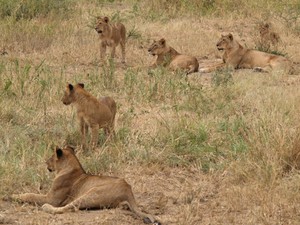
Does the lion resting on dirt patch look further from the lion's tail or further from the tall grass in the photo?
the lion's tail

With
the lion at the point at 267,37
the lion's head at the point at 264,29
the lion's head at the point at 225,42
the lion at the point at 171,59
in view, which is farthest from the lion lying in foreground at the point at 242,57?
the lion's head at the point at 264,29

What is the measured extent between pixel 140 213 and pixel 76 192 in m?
0.67

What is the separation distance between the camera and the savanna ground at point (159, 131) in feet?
22.1

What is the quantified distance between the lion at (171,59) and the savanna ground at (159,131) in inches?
12.5

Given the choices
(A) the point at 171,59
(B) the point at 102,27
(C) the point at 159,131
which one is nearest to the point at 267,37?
(A) the point at 171,59

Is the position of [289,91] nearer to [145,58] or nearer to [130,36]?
[145,58]

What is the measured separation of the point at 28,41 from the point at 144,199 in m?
7.76

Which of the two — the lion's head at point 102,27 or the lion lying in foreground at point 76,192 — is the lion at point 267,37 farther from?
the lion lying in foreground at point 76,192

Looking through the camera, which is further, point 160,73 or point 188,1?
point 188,1

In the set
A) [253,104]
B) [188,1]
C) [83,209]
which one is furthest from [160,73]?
[188,1]

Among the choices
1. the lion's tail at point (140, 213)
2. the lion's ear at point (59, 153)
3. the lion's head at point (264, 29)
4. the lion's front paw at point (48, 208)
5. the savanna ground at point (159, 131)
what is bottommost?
the lion's head at point (264, 29)

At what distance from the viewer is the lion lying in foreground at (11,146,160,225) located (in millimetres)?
6426

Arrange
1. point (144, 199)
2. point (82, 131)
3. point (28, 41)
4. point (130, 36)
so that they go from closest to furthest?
point (144, 199), point (82, 131), point (28, 41), point (130, 36)

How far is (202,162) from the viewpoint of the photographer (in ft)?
26.1
